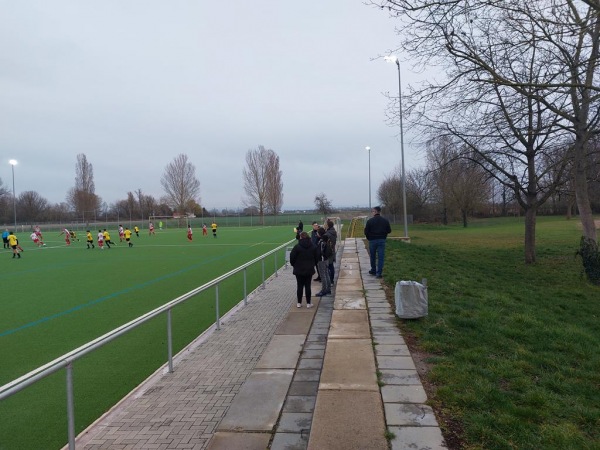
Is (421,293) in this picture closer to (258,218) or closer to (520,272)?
(520,272)

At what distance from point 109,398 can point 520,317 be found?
6.29 m

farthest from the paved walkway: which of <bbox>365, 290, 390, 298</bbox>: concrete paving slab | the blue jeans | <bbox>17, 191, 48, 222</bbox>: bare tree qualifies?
<bbox>17, 191, 48, 222</bbox>: bare tree

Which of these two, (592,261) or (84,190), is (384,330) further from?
(84,190)

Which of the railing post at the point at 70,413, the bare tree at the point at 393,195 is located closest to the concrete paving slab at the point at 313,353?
the railing post at the point at 70,413

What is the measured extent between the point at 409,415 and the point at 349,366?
1.30 meters

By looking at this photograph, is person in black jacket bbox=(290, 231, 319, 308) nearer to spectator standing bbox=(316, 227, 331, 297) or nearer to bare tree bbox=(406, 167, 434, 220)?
spectator standing bbox=(316, 227, 331, 297)

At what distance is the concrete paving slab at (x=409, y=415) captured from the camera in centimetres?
359

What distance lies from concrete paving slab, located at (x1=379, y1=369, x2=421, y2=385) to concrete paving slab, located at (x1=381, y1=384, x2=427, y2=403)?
0.12 metres

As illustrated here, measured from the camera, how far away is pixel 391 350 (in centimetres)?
553

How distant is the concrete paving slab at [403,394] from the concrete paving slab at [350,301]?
3576 mm

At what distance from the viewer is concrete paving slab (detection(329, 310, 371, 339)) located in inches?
246

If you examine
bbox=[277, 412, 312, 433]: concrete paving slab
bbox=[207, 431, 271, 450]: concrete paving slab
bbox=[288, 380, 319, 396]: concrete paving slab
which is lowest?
bbox=[288, 380, 319, 396]: concrete paving slab

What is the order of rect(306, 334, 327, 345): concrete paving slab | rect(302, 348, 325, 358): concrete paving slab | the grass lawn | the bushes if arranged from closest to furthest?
the grass lawn < rect(302, 348, 325, 358): concrete paving slab < rect(306, 334, 327, 345): concrete paving slab < the bushes

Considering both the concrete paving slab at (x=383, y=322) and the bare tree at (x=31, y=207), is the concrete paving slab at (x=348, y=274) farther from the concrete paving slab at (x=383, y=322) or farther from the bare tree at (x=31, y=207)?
the bare tree at (x=31, y=207)
